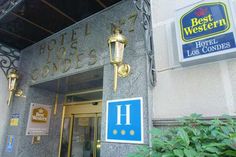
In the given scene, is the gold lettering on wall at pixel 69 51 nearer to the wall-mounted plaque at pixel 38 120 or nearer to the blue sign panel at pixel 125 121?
the wall-mounted plaque at pixel 38 120

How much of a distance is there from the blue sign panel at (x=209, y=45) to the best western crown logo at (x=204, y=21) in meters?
0.06

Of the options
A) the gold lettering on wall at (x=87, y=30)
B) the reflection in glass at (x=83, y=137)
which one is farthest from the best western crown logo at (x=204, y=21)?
the reflection in glass at (x=83, y=137)

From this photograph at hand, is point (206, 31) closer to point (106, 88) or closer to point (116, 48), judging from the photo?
point (116, 48)

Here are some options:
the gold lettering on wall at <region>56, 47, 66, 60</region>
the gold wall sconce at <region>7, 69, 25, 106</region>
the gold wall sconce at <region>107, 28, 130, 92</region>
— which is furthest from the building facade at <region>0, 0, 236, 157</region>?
the gold wall sconce at <region>107, 28, 130, 92</region>

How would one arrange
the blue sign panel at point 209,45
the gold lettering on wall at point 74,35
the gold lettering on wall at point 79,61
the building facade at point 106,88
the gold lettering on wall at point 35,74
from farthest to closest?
1. the gold lettering on wall at point 35,74
2. the gold lettering on wall at point 74,35
3. the gold lettering on wall at point 79,61
4. the building facade at point 106,88
5. the blue sign panel at point 209,45

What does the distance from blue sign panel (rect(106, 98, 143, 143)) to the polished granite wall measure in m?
0.07

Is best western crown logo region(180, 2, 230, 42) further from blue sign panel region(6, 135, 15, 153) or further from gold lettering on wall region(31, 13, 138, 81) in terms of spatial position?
blue sign panel region(6, 135, 15, 153)

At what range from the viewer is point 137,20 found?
8.37ft

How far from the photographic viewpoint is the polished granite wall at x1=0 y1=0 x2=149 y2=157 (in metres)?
2.33

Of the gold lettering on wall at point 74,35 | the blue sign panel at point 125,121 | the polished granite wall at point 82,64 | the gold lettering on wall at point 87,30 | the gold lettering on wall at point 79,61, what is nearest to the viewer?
the blue sign panel at point 125,121

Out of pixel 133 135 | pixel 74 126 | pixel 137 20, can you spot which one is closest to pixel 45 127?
pixel 74 126

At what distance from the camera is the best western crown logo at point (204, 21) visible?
181 cm

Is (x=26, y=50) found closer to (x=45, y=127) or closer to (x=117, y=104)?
(x=45, y=127)

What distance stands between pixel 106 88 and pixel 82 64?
73 cm
